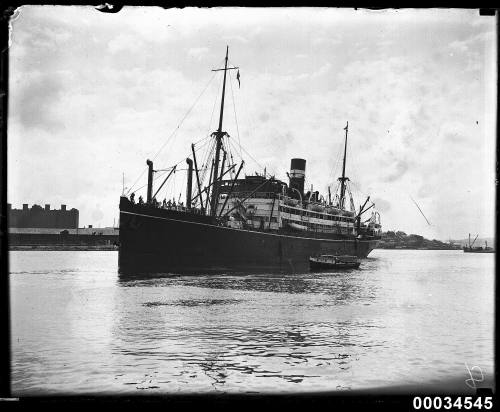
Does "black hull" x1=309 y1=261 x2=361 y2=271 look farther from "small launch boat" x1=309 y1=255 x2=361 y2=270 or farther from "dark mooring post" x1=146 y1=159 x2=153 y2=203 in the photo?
"dark mooring post" x1=146 y1=159 x2=153 y2=203

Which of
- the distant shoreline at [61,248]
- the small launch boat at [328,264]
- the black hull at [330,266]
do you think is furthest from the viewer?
the distant shoreline at [61,248]

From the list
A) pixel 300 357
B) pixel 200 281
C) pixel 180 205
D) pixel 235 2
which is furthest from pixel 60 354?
pixel 180 205

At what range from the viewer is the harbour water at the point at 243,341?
9531 millimetres

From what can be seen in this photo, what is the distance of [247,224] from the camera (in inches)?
1900

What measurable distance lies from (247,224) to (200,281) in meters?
17.0

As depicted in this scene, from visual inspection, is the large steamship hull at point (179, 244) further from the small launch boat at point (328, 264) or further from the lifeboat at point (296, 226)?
the lifeboat at point (296, 226)

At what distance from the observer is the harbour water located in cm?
953

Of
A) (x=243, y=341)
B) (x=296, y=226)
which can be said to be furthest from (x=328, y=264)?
(x=243, y=341)

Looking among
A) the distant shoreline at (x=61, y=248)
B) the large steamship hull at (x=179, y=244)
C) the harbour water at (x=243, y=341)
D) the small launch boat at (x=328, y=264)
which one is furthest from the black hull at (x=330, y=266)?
the distant shoreline at (x=61, y=248)

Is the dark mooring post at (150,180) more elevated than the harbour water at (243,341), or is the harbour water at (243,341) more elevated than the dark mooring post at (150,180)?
the dark mooring post at (150,180)

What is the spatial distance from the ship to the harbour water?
1280cm

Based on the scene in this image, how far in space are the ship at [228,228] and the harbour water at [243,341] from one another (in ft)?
42.0

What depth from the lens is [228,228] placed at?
43562 mm
